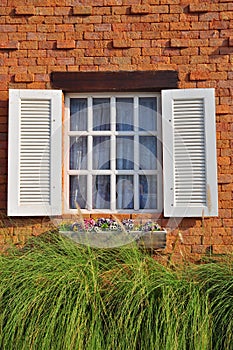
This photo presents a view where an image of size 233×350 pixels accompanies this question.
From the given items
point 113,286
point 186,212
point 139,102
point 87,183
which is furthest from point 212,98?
point 113,286

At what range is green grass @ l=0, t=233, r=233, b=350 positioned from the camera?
428cm

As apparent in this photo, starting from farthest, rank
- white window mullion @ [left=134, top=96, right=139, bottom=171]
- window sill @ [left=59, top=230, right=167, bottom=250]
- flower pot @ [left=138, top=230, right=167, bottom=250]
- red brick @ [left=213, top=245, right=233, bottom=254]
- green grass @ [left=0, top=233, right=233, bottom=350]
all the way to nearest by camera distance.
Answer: white window mullion @ [left=134, top=96, right=139, bottom=171], red brick @ [left=213, top=245, right=233, bottom=254], flower pot @ [left=138, top=230, right=167, bottom=250], window sill @ [left=59, top=230, right=167, bottom=250], green grass @ [left=0, top=233, right=233, bottom=350]

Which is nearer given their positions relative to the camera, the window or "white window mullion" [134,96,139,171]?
the window

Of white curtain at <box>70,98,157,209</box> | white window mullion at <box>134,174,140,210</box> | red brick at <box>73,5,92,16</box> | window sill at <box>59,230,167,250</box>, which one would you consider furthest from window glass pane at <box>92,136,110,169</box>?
red brick at <box>73,5,92,16</box>

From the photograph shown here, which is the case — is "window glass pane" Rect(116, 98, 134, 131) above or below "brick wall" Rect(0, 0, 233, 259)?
below

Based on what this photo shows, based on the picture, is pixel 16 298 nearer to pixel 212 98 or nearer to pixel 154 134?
pixel 154 134

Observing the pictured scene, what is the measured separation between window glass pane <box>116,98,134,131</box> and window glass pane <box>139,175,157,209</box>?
57 cm

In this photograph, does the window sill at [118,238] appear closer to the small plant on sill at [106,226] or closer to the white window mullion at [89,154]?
the small plant on sill at [106,226]

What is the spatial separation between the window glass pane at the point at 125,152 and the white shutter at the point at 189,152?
392mm

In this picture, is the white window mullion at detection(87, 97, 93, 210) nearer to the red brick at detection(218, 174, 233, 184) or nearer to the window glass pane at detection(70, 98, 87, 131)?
the window glass pane at detection(70, 98, 87, 131)

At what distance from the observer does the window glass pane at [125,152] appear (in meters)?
5.67

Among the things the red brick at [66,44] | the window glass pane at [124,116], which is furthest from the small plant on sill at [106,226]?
the red brick at [66,44]

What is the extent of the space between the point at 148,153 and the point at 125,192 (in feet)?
1.63

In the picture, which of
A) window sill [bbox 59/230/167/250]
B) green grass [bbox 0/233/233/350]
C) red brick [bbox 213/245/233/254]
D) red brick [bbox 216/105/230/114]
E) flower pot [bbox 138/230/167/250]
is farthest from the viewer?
red brick [bbox 216/105/230/114]
